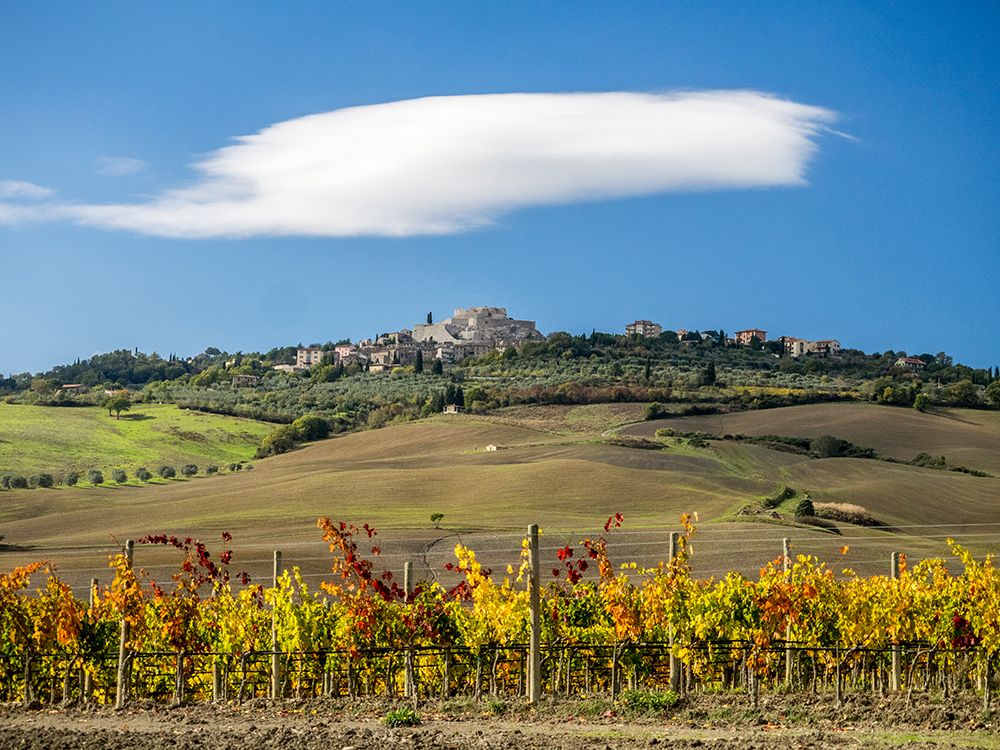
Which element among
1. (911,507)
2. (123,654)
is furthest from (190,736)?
(911,507)

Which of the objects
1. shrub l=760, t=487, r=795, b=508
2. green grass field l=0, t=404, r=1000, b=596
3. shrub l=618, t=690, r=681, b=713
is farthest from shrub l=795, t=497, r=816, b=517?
shrub l=618, t=690, r=681, b=713

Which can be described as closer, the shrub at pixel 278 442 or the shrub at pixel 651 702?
the shrub at pixel 651 702

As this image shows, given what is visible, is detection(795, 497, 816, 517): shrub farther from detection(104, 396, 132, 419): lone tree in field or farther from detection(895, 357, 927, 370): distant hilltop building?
detection(895, 357, 927, 370): distant hilltop building

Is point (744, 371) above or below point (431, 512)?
above

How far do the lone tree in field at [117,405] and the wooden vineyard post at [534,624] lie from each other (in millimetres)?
119331

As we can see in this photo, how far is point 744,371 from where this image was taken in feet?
540

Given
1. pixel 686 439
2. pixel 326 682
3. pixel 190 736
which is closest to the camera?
pixel 190 736

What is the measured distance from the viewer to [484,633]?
20.0m

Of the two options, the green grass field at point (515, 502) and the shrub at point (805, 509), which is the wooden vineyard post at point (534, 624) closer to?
the green grass field at point (515, 502)

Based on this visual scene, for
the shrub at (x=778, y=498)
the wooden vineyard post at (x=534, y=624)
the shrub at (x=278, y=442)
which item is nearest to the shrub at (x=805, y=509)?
the shrub at (x=778, y=498)

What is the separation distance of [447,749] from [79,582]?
32916 millimetres

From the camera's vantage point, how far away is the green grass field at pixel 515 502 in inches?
2095

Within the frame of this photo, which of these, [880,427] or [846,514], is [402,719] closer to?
[846,514]

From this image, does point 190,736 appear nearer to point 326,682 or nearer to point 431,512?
point 326,682
